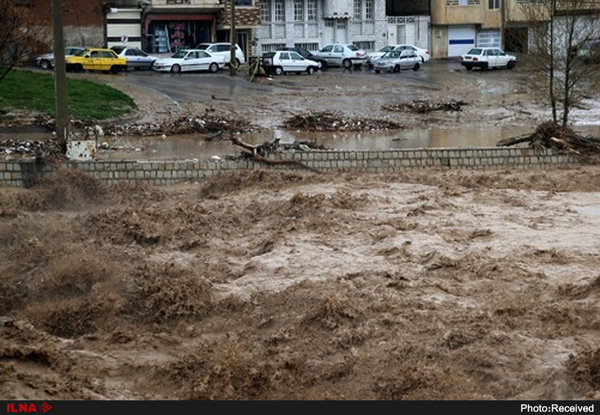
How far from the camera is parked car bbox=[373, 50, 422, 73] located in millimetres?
44625

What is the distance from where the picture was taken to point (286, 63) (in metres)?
42.6

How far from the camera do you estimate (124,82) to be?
35.6m

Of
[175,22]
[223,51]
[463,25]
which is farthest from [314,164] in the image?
[463,25]

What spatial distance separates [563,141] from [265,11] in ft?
99.3

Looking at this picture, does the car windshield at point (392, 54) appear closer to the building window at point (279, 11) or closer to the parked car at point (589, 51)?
the building window at point (279, 11)

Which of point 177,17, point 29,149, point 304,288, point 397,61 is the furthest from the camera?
point 177,17

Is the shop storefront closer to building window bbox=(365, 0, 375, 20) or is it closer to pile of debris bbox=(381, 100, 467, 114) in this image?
building window bbox=(365, 0, 375, 20)

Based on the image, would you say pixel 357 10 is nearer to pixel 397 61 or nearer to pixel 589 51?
pixel 397 61

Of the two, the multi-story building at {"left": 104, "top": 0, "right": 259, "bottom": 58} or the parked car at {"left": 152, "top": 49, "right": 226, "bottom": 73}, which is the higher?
the multi-story building at {"left": 104, "top": 0, "right": 259, "bottom": 58}

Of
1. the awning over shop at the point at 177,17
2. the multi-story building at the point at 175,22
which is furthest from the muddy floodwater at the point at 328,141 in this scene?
the awning over shop at the point at 177,17

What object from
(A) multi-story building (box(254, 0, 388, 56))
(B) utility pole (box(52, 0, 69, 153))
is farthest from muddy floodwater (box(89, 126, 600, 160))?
(A) multi-story building (box(254, 0, 388, 56))

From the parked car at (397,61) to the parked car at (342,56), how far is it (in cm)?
153

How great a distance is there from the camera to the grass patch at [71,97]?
1084 inches

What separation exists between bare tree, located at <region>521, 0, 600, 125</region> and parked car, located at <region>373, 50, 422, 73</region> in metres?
18.5
